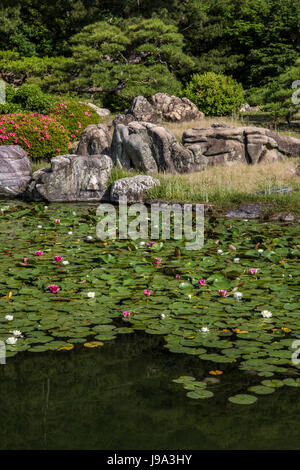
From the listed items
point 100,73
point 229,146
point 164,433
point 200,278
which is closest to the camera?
point 164,433

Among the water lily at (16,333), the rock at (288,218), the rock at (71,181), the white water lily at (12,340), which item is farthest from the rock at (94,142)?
the white water lily at (12,340)

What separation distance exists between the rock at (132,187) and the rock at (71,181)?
1.76 ft

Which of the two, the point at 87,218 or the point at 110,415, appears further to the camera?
the point at 87,218

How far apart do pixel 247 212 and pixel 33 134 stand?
285 inches

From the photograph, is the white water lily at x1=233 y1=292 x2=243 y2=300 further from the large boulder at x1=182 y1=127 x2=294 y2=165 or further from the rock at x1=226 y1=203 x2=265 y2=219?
the large boulder at x1=182 y1=127 x2=294 y2=165

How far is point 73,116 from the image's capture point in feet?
59.7

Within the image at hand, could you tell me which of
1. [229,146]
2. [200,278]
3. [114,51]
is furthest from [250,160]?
[114,51]

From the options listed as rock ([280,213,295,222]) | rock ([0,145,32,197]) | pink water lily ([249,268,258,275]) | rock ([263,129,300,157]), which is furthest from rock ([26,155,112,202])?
pink water lily ([249,268,258,275])

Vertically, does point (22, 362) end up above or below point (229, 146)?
below

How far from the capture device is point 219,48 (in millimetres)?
28562

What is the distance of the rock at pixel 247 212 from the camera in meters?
10.5
